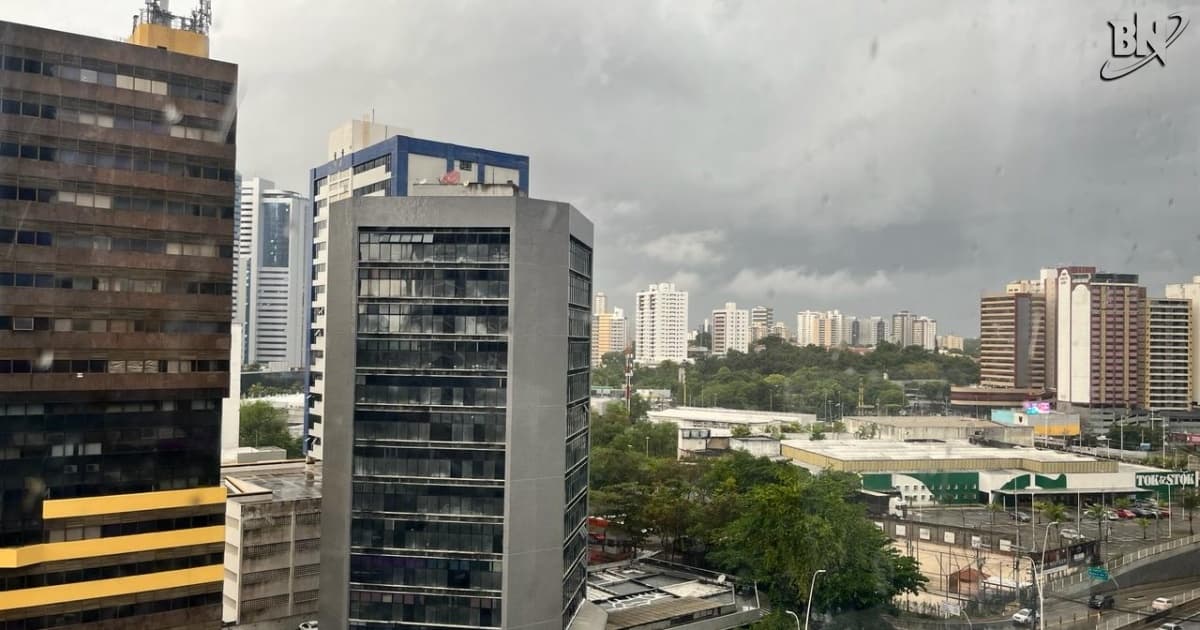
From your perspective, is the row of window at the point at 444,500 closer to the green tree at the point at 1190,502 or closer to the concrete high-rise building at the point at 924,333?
the concrete high-rise building at the point at 924,333

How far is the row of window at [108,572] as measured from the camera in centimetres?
478

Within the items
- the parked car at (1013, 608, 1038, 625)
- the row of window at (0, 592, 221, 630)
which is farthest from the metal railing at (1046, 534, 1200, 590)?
the row of window at (0, 592, 221, 630)

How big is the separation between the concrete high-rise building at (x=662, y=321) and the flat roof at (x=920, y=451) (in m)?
11.5

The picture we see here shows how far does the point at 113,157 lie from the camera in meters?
5.20

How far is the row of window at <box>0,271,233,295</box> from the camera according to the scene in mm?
4852

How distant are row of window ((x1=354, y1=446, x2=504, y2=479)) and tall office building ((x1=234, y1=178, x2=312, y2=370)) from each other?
4320mm

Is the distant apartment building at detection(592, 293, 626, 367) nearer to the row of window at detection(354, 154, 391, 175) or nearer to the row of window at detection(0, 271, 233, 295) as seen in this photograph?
the row of window at detection(354, 154, 391, 175)

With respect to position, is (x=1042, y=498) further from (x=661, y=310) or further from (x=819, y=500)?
(x=661, y=310)

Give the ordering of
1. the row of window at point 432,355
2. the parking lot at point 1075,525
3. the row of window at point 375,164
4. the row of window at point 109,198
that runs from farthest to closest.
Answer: the parking lot at point 1075,525 → the row of window at point 375,164 → the row of window at point 432,355 → the row of window at point 109,198

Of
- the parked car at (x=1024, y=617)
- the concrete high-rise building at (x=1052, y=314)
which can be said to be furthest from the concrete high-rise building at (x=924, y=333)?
the parked car at (x=1024, y=617)

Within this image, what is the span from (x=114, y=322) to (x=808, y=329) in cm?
1605

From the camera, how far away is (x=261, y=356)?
12102mm

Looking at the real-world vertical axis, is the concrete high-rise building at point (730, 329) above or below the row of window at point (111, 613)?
above

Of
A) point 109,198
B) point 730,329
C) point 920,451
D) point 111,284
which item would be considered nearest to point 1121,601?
point 920,451
